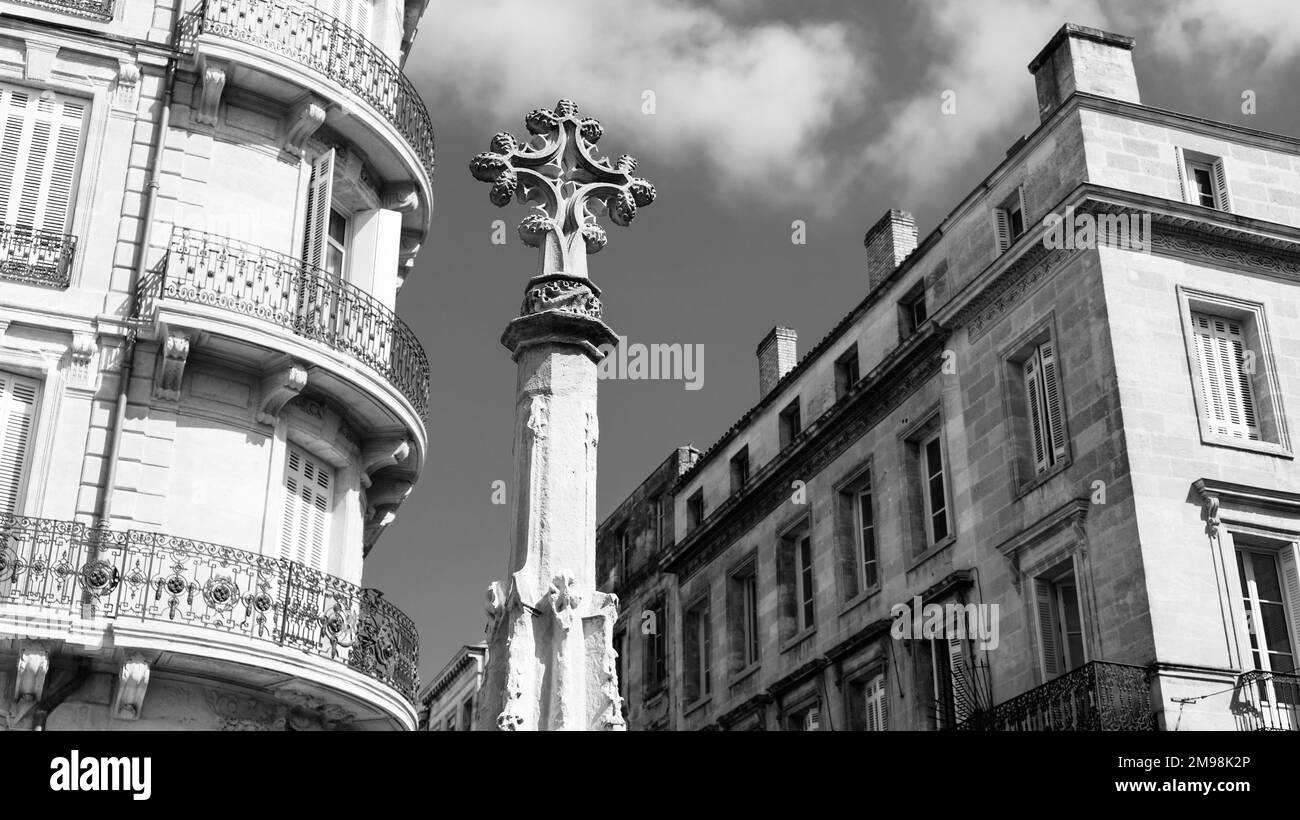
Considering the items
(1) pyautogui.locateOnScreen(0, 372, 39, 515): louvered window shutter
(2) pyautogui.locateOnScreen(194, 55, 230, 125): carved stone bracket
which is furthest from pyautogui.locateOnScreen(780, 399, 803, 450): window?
(1) pyautogui.locateOnScreen(0, 372, 39, 515): louvered window shutter

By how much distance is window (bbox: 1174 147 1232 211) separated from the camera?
25.0m

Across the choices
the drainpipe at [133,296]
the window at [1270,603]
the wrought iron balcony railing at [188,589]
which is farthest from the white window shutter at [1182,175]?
the drainpipe at [133,296]

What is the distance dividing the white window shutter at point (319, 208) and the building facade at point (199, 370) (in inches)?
1.7

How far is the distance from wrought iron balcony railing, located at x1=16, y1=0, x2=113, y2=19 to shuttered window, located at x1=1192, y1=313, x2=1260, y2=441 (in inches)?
659

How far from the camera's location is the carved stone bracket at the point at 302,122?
19891mm

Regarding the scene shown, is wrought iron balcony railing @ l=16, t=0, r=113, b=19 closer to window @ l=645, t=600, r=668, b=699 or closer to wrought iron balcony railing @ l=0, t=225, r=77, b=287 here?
wrought iron balcony railing @ l=0, t=225, r=77, b=287

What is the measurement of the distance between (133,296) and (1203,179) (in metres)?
17.5

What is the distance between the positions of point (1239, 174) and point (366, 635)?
54.4ft

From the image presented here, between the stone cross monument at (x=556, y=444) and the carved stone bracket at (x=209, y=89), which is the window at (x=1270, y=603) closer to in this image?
the stone cross monument at (x=556, y=444)

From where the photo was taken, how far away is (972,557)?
1007 inches

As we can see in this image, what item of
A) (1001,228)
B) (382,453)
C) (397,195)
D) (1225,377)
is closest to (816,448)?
(1001,228)

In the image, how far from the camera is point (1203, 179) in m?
25.5

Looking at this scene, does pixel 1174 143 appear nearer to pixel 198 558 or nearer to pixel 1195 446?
pixel 1195 446
